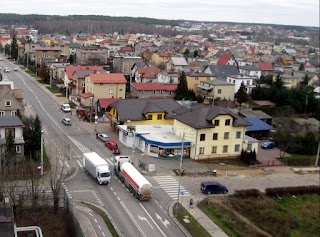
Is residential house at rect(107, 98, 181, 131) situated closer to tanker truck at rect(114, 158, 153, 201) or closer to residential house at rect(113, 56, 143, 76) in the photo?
tanker truck at rect(114, 158, 153, 201)

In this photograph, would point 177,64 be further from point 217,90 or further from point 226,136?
point 226,136

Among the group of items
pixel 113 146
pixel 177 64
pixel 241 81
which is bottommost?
pixel 113 146

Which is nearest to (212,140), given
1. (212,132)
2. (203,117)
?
(212,132)

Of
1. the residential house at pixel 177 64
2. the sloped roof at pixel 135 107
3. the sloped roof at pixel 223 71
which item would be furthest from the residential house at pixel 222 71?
the sloped roof at pixel 135 107

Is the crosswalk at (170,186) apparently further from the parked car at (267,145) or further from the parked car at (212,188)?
the parked car at (267,145)

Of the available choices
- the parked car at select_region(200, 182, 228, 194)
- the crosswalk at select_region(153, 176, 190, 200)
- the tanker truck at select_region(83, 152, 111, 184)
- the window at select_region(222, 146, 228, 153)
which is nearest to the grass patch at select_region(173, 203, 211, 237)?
the crosswalk at select_region(153, 176, 190, 200)

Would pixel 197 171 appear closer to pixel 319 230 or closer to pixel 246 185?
pixel 246 185
